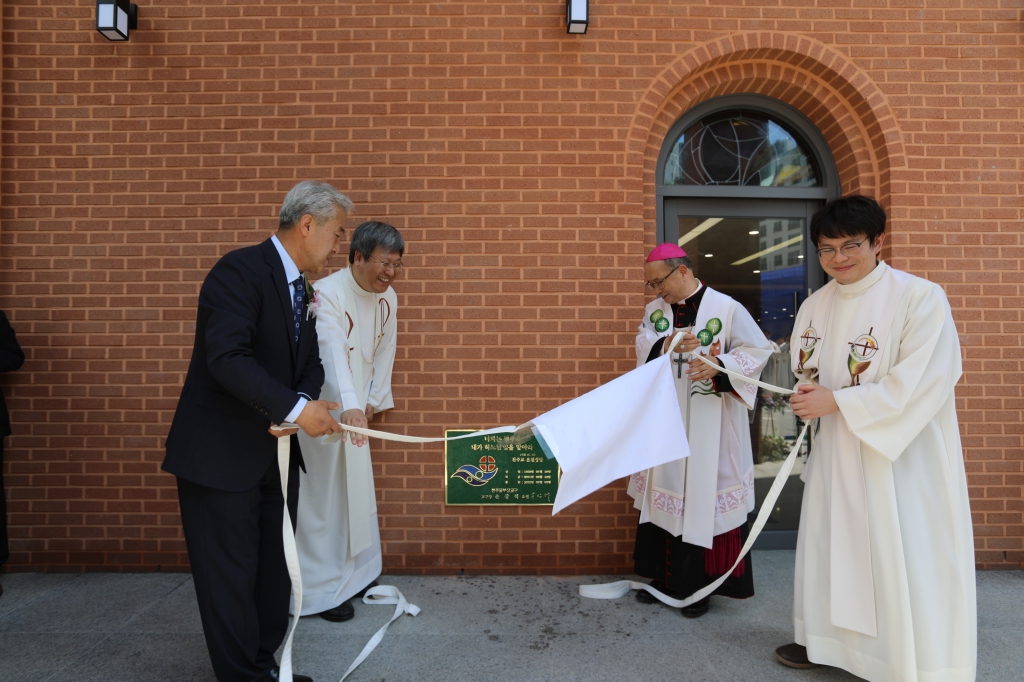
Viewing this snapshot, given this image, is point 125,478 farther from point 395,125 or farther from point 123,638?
point 395,125

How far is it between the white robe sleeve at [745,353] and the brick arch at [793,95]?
1.15 meters

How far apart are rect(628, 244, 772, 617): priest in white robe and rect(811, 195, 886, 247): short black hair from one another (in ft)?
3.21

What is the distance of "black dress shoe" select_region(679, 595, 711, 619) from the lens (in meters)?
3.93

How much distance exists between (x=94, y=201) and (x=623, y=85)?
3814 millimetres

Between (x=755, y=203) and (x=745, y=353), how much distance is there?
1.76 m

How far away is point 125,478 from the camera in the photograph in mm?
4656

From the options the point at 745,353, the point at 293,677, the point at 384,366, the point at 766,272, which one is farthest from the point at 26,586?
the point at 766,272

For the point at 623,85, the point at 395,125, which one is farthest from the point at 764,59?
the point at 395,125

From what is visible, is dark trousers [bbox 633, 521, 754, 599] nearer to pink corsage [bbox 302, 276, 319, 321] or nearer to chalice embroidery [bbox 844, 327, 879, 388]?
chalice embroidery [bbox 844, 327, 879, 388]

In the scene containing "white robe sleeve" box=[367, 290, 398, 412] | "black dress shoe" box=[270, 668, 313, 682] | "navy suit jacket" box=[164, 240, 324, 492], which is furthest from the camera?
"white robe sleeve" box=[367, 290, 398, 412]

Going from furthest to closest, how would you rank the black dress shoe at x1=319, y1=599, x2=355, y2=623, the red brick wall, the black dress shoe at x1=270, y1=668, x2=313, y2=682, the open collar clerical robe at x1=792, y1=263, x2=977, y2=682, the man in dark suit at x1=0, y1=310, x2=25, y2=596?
the red brick wall → the man in dark suit at x1=0, y1=310, x2=25, y2=596 → the black dress shoe at x1=319, y1=599, x2=355, y2=623 → the black dress shoe at x1=270, y1=668, x2=313, y2=682 → the open collar clerical robe at x1=792, y1=263, x2=977, y2=682

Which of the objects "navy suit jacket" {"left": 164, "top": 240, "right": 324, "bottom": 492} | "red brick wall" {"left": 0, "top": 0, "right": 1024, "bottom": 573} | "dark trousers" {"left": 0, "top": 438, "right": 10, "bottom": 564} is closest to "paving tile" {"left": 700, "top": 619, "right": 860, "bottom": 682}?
"red brick wall" {"left": 0, "top": 0, "right": 1024, "bottom": 573}

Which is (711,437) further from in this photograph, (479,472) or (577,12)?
(577,12)

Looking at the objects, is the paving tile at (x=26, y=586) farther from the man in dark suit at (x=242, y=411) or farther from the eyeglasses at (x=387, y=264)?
the eyeglasses at (x=387, y=264)
